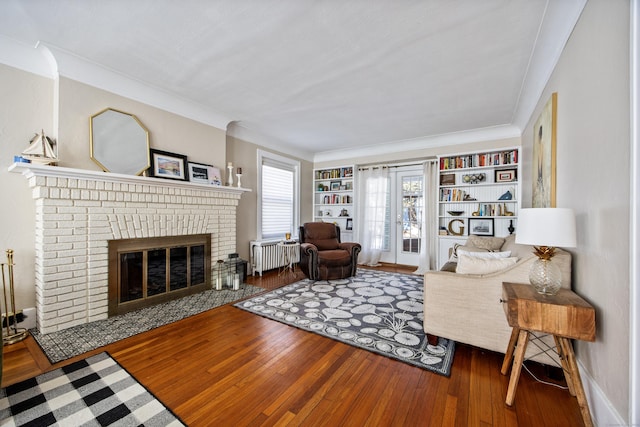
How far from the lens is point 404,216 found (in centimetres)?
557

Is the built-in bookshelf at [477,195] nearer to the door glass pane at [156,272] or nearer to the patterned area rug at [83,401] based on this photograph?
the door glass pane at [156,272]

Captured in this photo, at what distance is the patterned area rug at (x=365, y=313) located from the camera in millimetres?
2076

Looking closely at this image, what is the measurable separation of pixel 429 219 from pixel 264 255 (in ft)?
10.5

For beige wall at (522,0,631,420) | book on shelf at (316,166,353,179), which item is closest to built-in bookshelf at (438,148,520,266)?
book on shelf at (316,166,353,179)

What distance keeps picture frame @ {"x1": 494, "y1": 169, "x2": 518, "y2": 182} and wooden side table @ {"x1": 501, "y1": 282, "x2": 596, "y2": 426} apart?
3219mm

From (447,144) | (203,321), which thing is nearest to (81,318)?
(203,321)

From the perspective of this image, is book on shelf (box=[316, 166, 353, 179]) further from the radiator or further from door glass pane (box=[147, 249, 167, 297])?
door glass pane (box=[147, 249, 167, 297])

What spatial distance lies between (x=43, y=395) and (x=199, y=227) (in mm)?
2142

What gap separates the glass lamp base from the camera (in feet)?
5.00

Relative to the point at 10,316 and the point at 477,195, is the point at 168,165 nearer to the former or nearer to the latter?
the point at 10,316

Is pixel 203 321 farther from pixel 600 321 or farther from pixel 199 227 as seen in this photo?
pixel 600 321

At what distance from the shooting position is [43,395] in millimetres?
1550

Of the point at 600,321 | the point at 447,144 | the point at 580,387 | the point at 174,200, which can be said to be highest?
the point at 447,144

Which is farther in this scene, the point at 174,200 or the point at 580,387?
the point at 174,200
